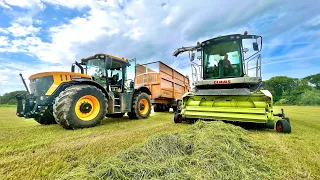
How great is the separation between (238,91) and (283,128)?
1189mm

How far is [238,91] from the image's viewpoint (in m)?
4.20

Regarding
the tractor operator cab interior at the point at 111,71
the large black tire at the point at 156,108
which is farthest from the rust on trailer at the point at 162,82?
the tractor operator cab interior at the point at 111,71

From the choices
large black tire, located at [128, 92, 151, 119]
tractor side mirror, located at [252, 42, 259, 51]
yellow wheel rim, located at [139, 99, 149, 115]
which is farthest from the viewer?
yellow wheel rim, located at [139, 99, 149, 115]

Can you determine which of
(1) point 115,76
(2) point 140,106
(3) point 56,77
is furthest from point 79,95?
(2) point 140,106

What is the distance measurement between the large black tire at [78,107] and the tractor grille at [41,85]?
53cm

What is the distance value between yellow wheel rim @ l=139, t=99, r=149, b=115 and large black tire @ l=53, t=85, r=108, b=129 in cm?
204

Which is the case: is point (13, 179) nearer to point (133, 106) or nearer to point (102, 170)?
point (102, 170)

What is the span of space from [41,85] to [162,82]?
4973mm

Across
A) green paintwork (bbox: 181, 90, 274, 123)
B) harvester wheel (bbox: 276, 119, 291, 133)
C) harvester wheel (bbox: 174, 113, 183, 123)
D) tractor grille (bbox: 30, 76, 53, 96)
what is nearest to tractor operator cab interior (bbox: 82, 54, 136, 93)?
tractor grille (bbox: 30, 76, 53, 96)

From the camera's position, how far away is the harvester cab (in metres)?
3.88

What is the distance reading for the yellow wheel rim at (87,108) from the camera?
4.16 meters

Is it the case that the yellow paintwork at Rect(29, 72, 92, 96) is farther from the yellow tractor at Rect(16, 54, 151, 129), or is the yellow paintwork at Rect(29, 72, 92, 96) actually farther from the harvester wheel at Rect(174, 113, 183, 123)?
the harvester wheel at Rect(174, 113, 183, 123)

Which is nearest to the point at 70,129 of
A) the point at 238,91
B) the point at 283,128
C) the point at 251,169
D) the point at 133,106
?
the point at 133,106

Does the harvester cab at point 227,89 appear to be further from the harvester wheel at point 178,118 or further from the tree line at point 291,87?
the tree line at point 291,87
